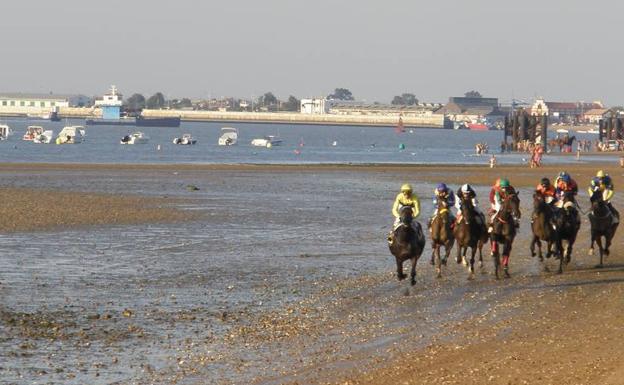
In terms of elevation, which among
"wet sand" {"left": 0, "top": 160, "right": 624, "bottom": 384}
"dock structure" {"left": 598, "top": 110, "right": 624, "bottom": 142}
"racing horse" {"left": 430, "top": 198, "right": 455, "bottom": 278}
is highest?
"racing horse" {"left": 430, "top": 198, "right": 455, "bottom": 278}

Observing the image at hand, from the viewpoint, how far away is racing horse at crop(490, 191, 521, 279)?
22656 mm

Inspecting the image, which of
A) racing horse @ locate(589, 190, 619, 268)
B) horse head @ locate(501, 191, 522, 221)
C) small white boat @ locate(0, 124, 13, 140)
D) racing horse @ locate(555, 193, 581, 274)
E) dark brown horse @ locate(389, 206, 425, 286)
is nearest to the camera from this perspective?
dark brown horse @ locate(389, 206, 425, 286)

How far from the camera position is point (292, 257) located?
26.5 meters

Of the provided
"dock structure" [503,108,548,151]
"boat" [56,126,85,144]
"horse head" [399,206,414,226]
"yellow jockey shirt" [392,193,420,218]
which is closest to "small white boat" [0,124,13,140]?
"boat" [56,126,85,144]

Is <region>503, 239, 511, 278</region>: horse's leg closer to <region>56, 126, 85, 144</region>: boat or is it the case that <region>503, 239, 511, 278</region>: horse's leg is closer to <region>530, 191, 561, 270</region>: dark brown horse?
<region>530, 191, 561, 270</region>: dark brown horse

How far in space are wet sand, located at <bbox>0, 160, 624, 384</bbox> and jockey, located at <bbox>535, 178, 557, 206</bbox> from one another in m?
1.27

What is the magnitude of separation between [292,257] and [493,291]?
21.5ft

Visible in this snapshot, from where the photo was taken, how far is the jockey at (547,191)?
2417 centimetres

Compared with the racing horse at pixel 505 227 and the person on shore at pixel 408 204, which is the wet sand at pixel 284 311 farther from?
the person on shore at pixel 408 204

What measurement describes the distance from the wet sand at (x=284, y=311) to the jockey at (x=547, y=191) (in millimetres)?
1272

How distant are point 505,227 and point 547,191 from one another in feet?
6.50

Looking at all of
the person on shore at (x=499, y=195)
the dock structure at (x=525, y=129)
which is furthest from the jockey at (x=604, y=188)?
the dock structure at (x=525, y=129)

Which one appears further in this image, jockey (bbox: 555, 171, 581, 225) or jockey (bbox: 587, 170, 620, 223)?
jockey (bbox: 587, 170, 620, 223)

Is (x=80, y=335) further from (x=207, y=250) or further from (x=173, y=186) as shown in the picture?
(x=173, y=186)
